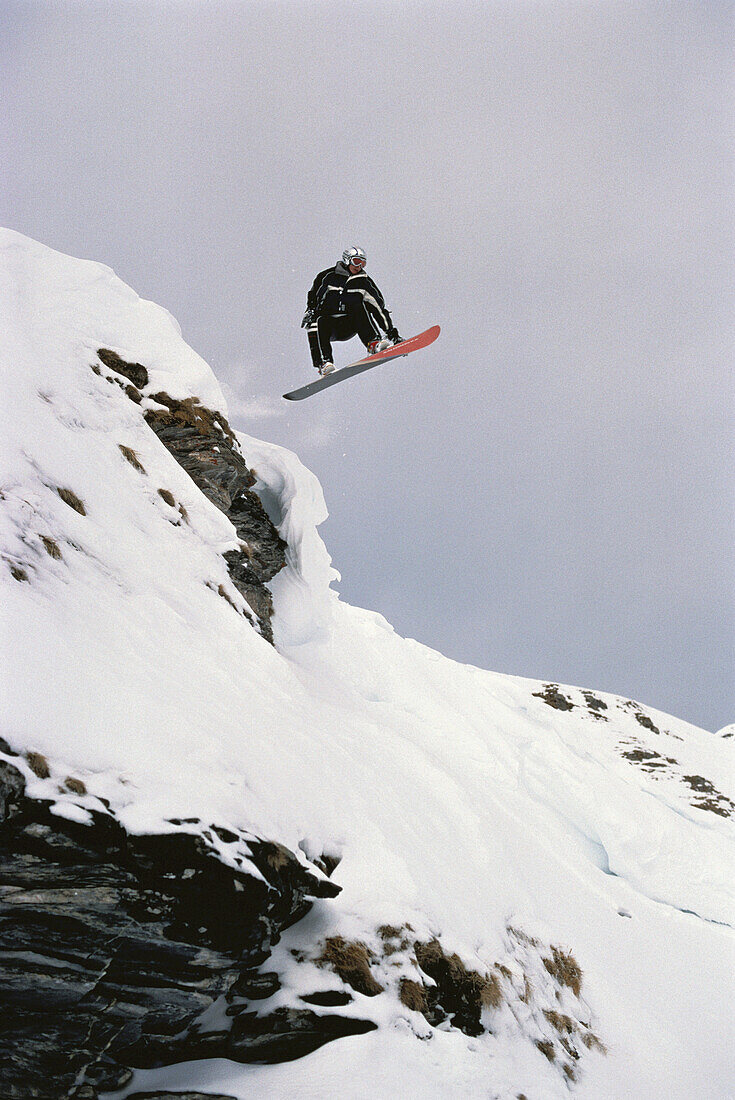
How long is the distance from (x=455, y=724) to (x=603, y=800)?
638cm

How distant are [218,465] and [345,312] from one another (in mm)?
5130

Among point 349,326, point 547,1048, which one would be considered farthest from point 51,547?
point 547,1048

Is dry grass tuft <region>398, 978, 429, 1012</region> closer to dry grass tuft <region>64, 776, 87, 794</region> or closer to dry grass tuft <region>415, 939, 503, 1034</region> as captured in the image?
dry grass tuft <region>415, 939, 503, 1034</region>

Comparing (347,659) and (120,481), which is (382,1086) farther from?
(347,659)

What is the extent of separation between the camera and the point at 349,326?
470 inches

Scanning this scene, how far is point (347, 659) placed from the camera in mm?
18406

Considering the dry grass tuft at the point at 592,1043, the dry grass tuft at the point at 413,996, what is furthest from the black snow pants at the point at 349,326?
the dry grass tuft at the point at 592,1043

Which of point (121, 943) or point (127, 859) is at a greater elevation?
point (127, 859)

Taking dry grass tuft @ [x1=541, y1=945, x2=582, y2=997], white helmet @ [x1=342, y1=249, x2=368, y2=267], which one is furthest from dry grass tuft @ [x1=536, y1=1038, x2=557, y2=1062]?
white helmet @ [x1=342, y1=249, x2=368, y2=267]

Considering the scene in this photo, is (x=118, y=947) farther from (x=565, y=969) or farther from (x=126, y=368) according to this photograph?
(x=126, y=368)

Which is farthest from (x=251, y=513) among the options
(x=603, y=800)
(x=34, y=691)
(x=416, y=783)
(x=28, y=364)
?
(x=603, y=800)

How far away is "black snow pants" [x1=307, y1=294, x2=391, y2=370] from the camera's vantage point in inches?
457

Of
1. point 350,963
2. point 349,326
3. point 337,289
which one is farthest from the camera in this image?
point 349,326

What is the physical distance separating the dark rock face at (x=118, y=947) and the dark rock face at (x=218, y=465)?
842 centimetres
